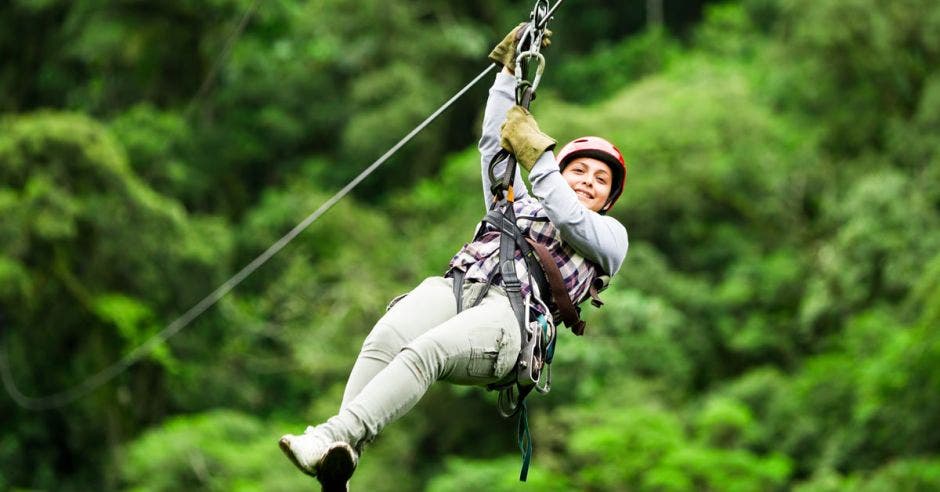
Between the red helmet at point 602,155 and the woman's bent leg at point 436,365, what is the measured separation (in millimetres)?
478

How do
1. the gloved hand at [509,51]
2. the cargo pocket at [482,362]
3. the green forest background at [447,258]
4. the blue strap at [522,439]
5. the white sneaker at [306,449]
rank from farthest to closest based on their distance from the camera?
1. the green forest background at [447,258]
2. the gloved hand at [509,51]
3. the blue strap at [522,439]
4. the cargo pocket at [482,362]
5. the white sneaker at [306,449]

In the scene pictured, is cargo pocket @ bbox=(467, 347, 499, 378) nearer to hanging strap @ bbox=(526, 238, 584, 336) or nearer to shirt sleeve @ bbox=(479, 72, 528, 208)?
hanging strap @ bbox=(526, 238, 584, 336)

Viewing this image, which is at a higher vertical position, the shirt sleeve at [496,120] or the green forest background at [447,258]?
the green forest background at [447,258]

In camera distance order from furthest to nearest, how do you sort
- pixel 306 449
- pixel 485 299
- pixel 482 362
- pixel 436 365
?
pixel 485 299, pixel 482 362, pixel 436 365, pixel 306 449

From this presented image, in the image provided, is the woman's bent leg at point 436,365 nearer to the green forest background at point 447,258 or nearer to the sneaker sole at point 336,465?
the sneaker sole at point 336,465

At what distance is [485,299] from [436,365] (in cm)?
29

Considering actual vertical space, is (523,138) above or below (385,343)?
above

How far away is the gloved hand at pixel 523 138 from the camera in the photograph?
4.10m

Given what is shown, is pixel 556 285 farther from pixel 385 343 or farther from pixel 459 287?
pixel 385 343

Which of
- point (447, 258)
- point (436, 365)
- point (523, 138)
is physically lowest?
point (436, 365)

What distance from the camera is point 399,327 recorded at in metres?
4.07

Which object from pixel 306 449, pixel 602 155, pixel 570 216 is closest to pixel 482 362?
pixel 570 216

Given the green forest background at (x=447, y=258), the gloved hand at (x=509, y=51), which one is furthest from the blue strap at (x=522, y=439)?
the green forest background at (x=447, y=258)

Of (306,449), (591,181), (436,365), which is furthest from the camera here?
(591,181)
